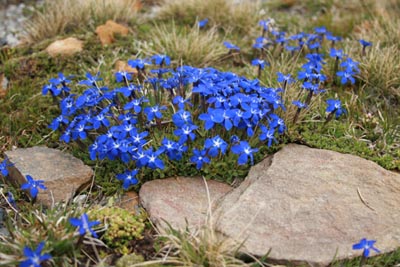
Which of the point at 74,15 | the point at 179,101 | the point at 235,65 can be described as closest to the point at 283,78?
the point at 179,101

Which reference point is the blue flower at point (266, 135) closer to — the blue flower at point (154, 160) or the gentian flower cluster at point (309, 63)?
the gentian flower cluster at point (309, 63)

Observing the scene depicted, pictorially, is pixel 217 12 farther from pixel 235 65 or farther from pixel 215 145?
pixel 215 145

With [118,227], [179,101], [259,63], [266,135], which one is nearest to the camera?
[118,227]

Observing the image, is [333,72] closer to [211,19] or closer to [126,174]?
[211,19]

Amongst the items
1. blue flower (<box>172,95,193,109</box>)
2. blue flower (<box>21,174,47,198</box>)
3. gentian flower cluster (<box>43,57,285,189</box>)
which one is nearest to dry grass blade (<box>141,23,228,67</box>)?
gentian flower cluster (<box>43,57,285,189</box>)

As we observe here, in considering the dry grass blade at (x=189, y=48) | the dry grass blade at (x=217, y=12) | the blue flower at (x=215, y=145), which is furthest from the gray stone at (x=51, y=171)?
the dry grass blade at (x=217, y=12)
